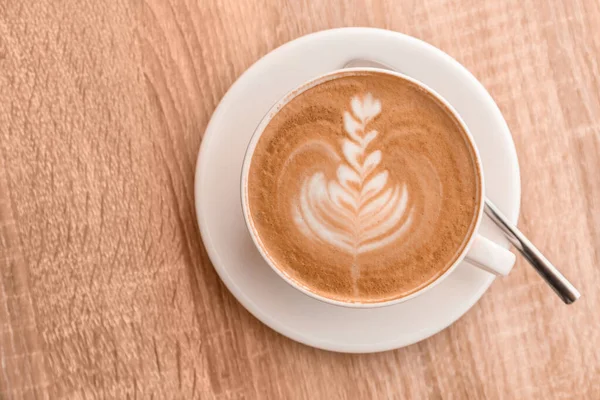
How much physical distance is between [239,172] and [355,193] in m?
0.18

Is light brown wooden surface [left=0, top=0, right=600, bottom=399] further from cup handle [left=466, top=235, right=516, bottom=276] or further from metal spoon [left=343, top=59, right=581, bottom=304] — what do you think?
cup handle [left=466, top=235, right=516, bottom=276]

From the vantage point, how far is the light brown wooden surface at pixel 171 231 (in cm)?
94

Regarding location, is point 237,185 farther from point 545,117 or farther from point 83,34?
point 545,117

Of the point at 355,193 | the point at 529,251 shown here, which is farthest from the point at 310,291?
the point at 529,251

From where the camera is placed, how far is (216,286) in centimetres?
94

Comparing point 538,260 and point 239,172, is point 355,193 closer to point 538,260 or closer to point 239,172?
point 239,172

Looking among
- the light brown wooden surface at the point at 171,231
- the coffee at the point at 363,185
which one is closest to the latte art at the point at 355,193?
the coffee at the point at 363,185

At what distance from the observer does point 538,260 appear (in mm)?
908

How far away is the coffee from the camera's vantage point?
31.4 inches

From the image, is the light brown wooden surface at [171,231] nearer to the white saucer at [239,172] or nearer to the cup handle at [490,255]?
the white saucer at [239,172]

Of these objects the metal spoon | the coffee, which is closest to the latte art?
the coffee

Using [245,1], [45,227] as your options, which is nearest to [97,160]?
[45,227]

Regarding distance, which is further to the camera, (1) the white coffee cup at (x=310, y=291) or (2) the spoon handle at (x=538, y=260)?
(2) the spoon handle at (x=538, y=260)

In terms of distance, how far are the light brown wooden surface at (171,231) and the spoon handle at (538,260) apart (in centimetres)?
7
